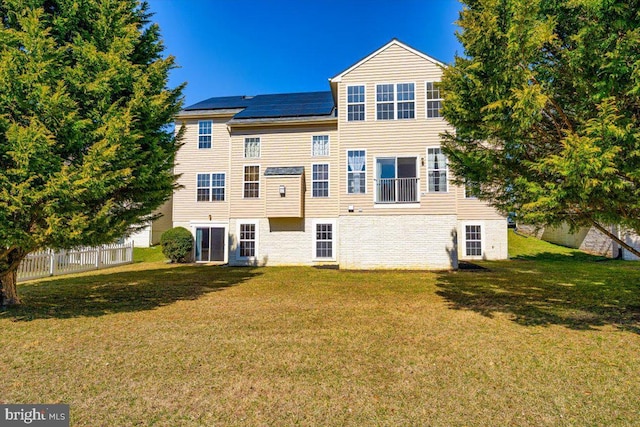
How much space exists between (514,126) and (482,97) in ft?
2.51

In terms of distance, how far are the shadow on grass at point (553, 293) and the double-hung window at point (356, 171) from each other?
5245 millimetres

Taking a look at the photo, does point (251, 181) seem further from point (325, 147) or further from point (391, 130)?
point (391, 130)

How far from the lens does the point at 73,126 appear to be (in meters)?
6.50

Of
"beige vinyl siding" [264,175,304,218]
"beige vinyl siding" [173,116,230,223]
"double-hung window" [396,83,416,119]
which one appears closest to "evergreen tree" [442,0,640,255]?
"double-hung window" [396,83,416,119]

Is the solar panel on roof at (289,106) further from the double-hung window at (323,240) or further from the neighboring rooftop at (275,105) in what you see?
the double-hung window at (323,240)

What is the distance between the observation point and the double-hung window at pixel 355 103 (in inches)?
612

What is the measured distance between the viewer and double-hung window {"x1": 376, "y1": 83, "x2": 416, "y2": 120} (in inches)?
599

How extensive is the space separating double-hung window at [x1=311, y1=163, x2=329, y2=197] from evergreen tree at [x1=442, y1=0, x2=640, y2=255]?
34.9ft

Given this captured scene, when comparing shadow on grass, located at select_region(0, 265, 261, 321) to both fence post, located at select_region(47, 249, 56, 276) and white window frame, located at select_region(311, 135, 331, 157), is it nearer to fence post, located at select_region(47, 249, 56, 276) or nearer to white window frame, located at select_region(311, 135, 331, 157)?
fence post, located at select_region(47, 249, 56, 276)

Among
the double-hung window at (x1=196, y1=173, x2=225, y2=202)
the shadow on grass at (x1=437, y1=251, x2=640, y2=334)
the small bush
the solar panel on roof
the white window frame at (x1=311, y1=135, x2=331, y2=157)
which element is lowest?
the shadow on grass at (x1=437, y1=251, x2=640, y2=334)

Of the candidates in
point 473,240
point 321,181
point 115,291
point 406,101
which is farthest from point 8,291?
point 473,240

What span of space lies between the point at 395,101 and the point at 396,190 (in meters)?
4.10

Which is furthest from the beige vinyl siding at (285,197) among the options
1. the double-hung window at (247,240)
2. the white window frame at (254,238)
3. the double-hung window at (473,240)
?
the double-hung window at (473,240)

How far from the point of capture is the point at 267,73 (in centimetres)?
2483
